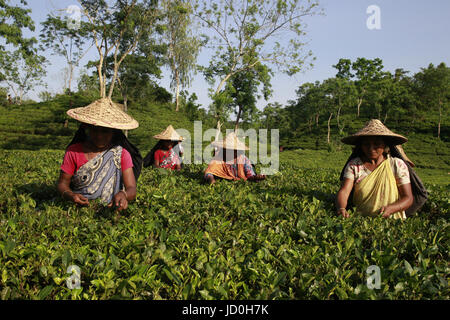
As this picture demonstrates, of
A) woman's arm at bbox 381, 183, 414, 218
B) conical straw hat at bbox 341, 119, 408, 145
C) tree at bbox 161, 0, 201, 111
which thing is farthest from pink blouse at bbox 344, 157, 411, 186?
tree at bbox 161, 0, 201, 111

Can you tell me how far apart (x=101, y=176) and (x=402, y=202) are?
326cm

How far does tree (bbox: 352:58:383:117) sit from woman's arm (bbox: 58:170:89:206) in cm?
5080

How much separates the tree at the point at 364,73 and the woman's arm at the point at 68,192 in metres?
50.8

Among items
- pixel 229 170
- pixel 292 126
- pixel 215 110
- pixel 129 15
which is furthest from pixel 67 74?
pixel 229 170

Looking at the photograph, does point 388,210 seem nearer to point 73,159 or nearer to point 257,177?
point 257,177

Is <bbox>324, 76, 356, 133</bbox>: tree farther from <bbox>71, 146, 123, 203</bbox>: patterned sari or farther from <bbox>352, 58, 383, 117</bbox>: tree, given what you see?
<bbox>71, 146, 123, 203</bbox>: patterned sari

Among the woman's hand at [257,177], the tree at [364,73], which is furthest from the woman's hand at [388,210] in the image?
the tree at [364,73]

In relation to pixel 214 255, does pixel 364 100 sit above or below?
above

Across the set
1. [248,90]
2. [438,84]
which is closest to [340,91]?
[438,84]

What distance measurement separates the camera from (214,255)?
2029mm

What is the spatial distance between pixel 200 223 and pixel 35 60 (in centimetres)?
1742
